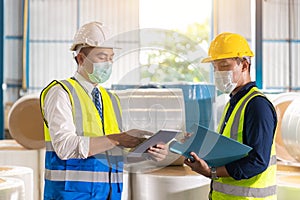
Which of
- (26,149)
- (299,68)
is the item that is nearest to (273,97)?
(26,149)

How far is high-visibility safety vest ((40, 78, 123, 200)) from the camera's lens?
9.67 feet

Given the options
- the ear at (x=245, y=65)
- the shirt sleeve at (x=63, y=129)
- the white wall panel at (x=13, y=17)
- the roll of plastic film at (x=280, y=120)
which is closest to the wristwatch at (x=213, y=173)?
the ear at (x=245, y=65)

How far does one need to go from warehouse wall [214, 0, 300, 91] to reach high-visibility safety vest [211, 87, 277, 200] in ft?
34.5

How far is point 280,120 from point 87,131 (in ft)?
9.49

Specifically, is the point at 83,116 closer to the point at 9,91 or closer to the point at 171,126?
the point at 171,126

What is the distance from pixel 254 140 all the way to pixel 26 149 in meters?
3.24

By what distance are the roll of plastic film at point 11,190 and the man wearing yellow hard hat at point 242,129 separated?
1.31 meters

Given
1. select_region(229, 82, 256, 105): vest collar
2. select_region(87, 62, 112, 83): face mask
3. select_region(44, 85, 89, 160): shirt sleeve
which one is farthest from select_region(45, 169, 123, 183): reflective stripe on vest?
select_region(229, 82, 256, 105): vest collar

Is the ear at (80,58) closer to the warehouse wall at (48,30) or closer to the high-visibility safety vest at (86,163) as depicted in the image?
the high-visibility safety vest at (86,163)

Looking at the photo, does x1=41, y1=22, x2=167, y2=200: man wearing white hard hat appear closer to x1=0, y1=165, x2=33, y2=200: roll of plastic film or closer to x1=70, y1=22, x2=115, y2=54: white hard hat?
x1=70, y1=22, x2=115, y2=54: white hard hat

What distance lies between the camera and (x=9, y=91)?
545 inches

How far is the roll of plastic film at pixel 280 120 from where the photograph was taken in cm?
537

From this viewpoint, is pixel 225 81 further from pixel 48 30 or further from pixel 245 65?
pixel 48 30

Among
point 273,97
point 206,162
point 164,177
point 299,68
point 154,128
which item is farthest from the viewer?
point 299,68
